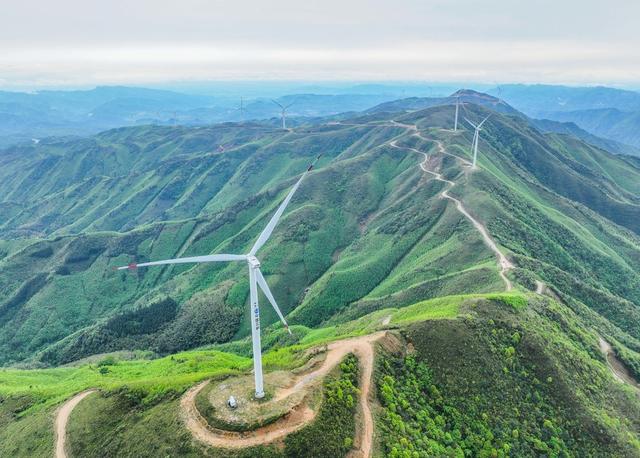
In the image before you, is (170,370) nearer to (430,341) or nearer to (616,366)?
(430,341)

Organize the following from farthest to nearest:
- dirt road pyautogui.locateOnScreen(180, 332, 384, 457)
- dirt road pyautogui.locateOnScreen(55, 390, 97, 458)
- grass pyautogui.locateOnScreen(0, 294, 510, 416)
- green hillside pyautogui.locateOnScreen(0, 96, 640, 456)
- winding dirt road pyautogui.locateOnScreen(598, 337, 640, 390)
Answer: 1. winding dirt road pyautogui.locateOnScreen(598, 337, 640, 390)
2. grass pyautogui.locateOnScreen(0, 294, 510, 416)
3. green hillside pyautogui.locateOnScreen(0, 96, 640, 456)
4. dirt road pyautogui.locateOnScreen(55, 390, 97, 458)
5. dirt road pyautogui.locateOnScreen(180, 332, 384, 457)

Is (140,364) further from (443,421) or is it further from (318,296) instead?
(443,421)

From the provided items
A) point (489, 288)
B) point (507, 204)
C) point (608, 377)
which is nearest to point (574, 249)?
point (507, 204)

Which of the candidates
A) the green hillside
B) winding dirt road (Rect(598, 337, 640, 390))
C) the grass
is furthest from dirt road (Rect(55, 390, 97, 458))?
winding dirt road (Rect(598, 337, 640, 390))

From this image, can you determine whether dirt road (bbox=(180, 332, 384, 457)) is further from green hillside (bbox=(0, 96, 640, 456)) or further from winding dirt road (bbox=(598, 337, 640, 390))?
winding dirt road (bbox=(598, 337, 640, 390))

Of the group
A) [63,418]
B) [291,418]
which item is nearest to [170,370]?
[63,418]

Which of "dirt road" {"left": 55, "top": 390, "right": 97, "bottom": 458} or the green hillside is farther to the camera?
the green hillside
